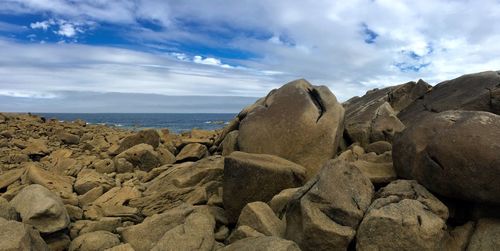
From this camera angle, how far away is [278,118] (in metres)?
11.4

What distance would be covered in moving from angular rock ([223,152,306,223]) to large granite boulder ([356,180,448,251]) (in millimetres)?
2236

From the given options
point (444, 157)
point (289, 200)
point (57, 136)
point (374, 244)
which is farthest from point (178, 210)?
point (57, 136)

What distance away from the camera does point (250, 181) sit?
9.26 meters

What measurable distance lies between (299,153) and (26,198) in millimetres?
5814

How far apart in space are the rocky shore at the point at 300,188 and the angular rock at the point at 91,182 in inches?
2.1

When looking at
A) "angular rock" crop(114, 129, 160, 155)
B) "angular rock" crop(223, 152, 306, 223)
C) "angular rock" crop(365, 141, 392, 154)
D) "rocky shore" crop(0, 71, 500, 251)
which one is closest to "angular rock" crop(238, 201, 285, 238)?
"rocky shore" crop(0, 71, 500, 251)

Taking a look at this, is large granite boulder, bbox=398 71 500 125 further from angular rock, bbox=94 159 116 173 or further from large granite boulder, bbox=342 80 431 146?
angular rock, bbox=94 159 116 173

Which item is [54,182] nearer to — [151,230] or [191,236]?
[151,230]

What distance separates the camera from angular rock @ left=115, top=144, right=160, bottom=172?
14.2m

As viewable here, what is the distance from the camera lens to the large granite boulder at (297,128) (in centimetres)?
1097

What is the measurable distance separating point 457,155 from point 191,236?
4590mm

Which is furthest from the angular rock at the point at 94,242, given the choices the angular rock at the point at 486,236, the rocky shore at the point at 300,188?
the angular rock at the point at 486,236

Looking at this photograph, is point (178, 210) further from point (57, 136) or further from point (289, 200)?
point (57, 136)

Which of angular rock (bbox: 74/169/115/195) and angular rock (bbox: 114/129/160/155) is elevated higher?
angular rock (bbox: 114/129/160/155)
